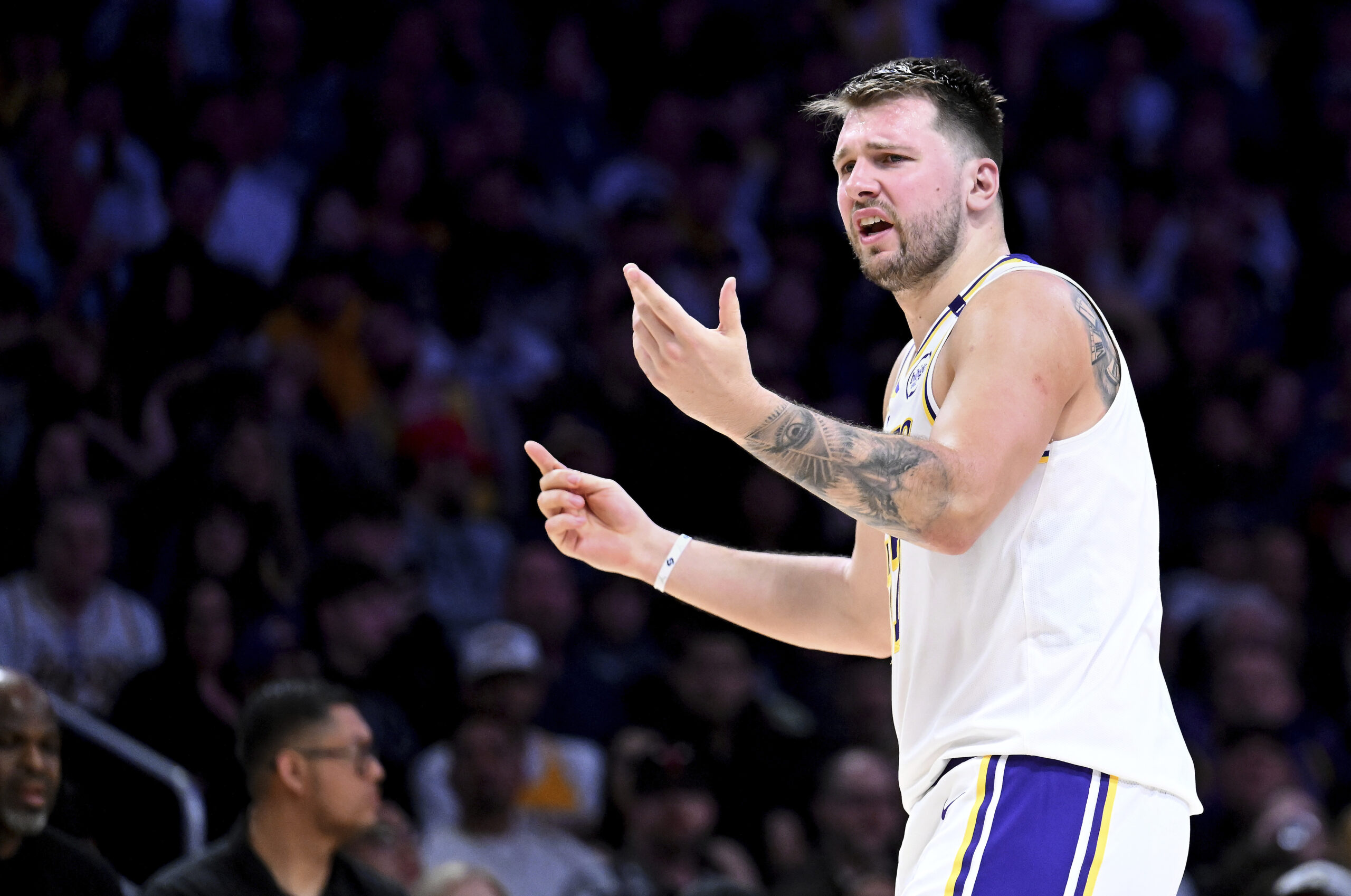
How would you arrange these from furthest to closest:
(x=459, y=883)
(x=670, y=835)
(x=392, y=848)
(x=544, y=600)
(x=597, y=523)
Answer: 1. (x=544, y=600)
2. (x=670, y=835)
3. (x=392, y=848)
4. (x=459, y=883)
5. (x=597, y=523)

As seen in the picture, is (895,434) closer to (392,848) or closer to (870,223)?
(870,223)

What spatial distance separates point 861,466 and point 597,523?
889 millimetres

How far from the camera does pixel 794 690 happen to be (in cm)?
883

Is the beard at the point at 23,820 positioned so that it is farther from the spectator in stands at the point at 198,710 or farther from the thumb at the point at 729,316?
the thumb at the point at 729,316

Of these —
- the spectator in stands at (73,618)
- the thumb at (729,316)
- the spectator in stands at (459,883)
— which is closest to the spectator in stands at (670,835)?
the spectator in stands at (459,883)

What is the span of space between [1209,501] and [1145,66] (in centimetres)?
427

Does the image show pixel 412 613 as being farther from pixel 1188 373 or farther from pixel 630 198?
pixel 1188 373

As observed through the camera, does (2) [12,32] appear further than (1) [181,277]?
Yes

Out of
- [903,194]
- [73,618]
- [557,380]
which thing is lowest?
[73,618]

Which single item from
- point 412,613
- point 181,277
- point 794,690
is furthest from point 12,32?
point 794,690

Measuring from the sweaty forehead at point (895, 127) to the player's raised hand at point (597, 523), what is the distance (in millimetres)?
871

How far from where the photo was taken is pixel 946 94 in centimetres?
341

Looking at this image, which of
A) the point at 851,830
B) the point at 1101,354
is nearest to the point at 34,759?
the point at 1101,354

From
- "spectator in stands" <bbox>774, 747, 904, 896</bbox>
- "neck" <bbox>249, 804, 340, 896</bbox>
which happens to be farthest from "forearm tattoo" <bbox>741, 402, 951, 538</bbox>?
"spectator in stands" <bbox>774, 747, 904, 896</bbox>
